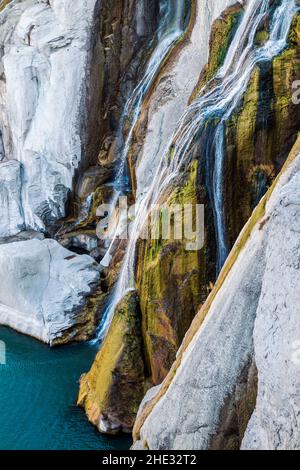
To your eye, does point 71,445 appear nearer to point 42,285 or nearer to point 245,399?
point 245,399

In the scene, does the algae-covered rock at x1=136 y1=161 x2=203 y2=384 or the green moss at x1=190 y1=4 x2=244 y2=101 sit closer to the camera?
the algae-covered rock at x1=136 y1=161 x2=203 y2=384

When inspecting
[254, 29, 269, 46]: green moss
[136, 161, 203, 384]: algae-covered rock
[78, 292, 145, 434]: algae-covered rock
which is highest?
[254, 29, 269, 46]: green moss

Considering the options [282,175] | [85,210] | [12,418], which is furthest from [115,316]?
[85,210]

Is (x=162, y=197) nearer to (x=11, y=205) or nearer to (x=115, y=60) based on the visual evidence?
(x=115, y=60)

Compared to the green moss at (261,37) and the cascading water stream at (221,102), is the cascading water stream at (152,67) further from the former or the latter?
the green moss at (261,37)

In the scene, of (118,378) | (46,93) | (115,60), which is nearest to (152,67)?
(115,60)

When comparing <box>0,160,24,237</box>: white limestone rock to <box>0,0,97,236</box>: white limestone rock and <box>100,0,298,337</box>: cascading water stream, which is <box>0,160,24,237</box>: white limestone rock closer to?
<box>0,0,97,236</box>: white limestone rock

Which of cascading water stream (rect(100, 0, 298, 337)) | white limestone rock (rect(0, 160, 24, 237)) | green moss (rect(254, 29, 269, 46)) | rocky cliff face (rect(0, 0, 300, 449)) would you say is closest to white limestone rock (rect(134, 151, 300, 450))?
rocky cliff face (rect(0, 0, 300, 449))
